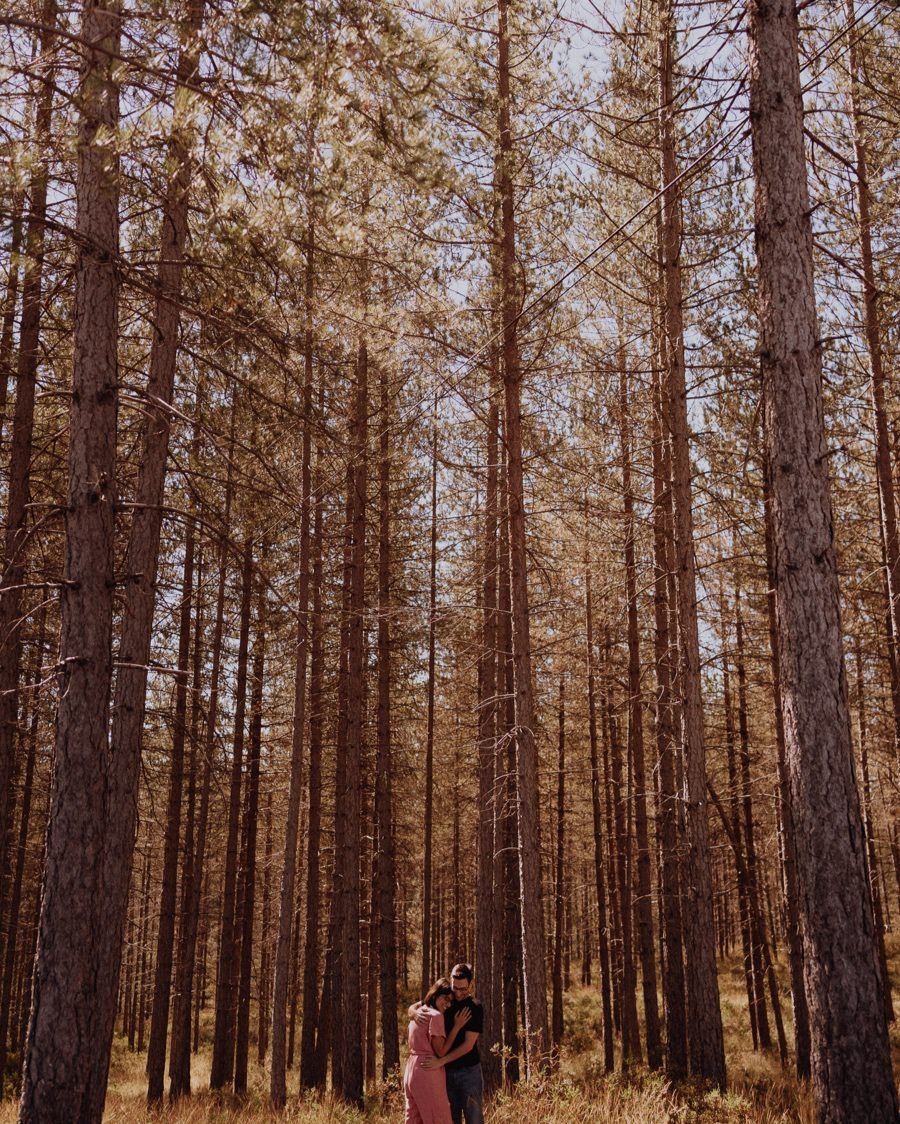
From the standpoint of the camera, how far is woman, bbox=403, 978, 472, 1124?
703cm

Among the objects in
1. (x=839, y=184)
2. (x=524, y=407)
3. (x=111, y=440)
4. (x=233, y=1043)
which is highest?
(x=839, y=184)

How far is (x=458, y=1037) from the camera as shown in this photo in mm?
7309

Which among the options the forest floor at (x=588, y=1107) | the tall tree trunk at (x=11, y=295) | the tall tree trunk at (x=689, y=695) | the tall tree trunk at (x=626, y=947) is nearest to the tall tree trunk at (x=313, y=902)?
the forest floor at (x=588, y=1107)

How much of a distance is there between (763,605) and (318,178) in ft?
42.0

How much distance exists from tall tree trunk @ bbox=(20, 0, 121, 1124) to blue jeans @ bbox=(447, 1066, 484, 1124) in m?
2.74

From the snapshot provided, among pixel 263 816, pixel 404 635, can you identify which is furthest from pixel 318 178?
pixel 263 816

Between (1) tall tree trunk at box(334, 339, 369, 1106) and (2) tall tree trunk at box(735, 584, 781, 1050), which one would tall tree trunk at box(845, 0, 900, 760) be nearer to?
(2) tall tree trunk at box(735, 584, 781, 1050)

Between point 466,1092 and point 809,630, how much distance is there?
470 cm

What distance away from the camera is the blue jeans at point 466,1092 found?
7.10 meters

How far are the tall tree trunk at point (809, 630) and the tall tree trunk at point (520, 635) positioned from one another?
14.6ft

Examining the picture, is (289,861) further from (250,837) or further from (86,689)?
(86,689)

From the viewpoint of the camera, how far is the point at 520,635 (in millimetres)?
11219

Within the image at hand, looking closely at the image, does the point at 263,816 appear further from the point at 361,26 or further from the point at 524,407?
the point at 361,26

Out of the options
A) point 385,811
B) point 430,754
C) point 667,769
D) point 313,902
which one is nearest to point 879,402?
point 667,769
